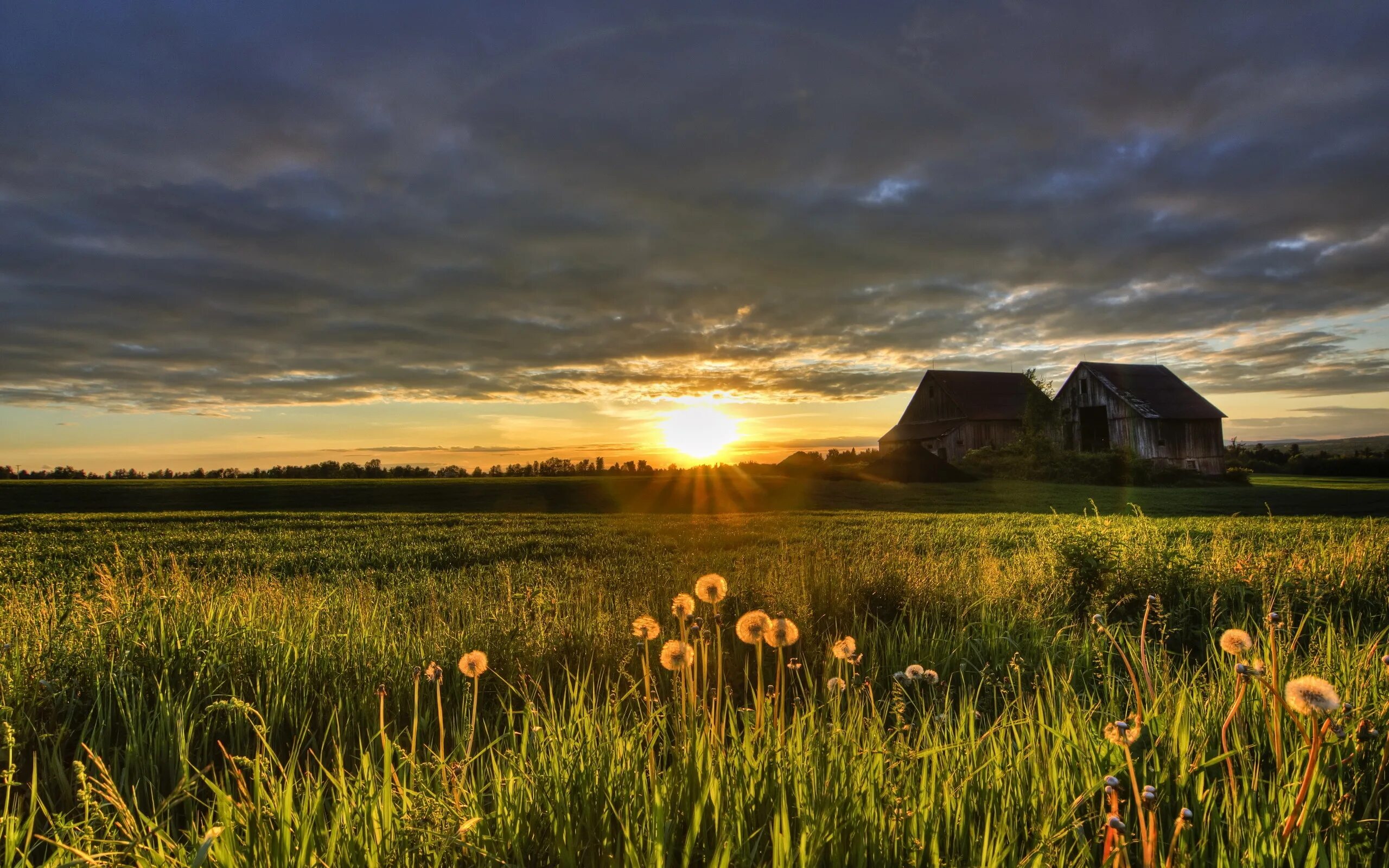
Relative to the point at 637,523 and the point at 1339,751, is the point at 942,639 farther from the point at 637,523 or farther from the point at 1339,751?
the point at 637,523

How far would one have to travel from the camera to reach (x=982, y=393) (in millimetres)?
54094

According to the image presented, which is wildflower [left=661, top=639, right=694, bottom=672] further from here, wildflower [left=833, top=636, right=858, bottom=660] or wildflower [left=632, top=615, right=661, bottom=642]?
wildflower [left=833, top=636, right=858, bottom=660]

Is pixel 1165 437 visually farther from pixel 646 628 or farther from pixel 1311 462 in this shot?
pixel 646 628

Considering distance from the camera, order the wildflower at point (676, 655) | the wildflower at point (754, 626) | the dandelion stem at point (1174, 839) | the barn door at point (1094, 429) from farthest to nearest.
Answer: the barn door at point (1094, 429) → the wildflower at point (754, 626) → the wildflower at point (676, 655) → the dandelion stem at point (1174, 839)

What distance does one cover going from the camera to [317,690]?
4.84 meters

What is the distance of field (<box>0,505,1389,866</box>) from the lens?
7.36ft

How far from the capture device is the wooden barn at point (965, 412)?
171ft

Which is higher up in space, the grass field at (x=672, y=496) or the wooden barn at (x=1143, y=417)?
the wooden barn at (x=1143, y=417)

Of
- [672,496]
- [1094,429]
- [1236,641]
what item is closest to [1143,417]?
[1094,429]

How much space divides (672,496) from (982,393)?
1238 inches

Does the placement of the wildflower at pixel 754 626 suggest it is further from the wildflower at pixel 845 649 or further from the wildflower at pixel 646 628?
the wildflower at pixel 646 628

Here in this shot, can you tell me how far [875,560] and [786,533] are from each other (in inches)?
310

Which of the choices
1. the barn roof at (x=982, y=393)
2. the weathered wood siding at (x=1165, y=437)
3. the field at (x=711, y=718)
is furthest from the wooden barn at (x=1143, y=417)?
the field at (x=711, y=718)

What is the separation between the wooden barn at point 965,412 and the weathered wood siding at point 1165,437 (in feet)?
15.5
